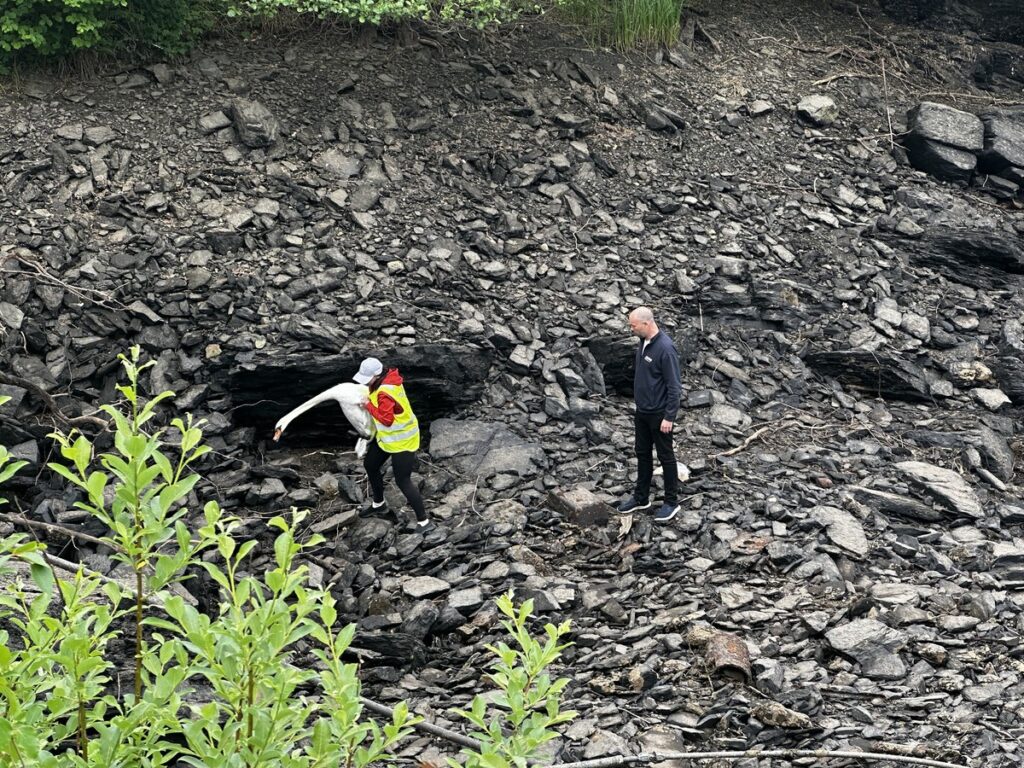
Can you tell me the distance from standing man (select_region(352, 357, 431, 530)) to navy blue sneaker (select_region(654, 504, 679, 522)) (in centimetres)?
187

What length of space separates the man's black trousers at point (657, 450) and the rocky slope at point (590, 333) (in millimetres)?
296

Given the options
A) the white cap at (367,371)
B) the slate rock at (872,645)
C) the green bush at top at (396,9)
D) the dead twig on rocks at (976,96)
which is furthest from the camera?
the dead twig on rocks at (976,96)

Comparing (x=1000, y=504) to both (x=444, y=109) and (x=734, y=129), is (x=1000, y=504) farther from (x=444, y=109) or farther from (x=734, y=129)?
(x=444, y=109)

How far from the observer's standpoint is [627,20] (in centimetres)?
1366

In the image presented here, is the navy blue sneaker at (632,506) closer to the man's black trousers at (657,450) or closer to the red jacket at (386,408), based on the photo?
the man's black trousers at (657,450)

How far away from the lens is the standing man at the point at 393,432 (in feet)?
27.3

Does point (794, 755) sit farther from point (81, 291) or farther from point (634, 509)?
point (81, 291)

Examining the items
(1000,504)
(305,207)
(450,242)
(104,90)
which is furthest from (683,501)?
(104,90)

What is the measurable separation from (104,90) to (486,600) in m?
7.74

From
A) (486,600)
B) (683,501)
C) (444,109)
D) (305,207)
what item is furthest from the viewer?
(444,109)

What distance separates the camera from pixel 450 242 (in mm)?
11094

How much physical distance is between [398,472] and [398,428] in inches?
14.7

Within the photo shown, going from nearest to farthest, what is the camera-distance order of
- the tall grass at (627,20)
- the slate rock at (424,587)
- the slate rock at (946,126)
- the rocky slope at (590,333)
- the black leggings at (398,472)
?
the rocky slope at (590,333), the slate rock at (424,587), the black leggings at (398,472), the slate rock at (946,126), the tall grass at (627,20)

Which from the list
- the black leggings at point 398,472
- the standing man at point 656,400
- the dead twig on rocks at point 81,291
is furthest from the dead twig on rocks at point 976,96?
the dead twig on rocks at point 81,291
